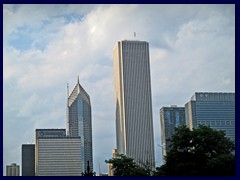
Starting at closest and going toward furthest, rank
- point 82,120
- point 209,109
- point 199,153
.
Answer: point 199,153
point 209,109
point 82,120

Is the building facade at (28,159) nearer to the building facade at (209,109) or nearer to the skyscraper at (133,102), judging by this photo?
the skyscraper at (133,102)

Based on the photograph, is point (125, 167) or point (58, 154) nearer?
point (125, 167)

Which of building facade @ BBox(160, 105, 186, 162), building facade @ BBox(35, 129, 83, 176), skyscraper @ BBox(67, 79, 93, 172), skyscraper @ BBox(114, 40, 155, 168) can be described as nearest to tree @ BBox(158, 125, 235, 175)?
building facade @ BBox(160, 105, 186, 162)

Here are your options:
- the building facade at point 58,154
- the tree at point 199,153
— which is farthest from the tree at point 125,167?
the building facade at point 58,154

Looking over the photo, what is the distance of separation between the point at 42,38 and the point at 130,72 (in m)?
5.24

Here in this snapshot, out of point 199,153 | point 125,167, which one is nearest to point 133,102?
point 125,167

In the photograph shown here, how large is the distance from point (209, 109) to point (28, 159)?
4.26 metres

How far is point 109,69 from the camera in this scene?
28.2 ft

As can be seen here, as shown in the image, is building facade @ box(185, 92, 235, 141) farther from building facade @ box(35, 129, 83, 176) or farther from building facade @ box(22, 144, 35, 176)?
building facade @ box(22, 144, 35, 176)

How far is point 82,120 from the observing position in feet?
34.8

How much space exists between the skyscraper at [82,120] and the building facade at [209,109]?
2320 mm

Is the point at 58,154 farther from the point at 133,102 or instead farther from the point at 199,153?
the point at 199,153
